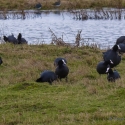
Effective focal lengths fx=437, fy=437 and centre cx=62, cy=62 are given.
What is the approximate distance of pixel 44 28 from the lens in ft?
96.5

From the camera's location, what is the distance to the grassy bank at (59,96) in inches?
285

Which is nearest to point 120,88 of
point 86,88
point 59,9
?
point 86,88

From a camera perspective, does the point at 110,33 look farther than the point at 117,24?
No

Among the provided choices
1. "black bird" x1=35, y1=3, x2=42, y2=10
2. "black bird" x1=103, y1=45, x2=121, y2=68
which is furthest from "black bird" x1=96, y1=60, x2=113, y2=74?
"black bird" x1=35, y1=3, x2=42, y2=10

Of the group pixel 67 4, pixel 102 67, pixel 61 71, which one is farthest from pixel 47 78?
pixel 67 4

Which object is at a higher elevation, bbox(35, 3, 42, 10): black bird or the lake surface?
bbox(35, 3, 42, 10): black bird

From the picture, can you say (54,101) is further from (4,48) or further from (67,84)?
(4,48)

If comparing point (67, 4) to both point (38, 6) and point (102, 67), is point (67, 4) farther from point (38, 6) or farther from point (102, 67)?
point (102, 67)

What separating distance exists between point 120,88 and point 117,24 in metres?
21.8

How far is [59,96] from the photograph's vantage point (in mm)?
9031

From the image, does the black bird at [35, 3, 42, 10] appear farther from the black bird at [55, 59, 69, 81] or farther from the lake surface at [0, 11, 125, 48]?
the black bird at [55, 59, 69, 81]

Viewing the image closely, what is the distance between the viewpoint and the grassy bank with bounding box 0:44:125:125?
7.23 metres

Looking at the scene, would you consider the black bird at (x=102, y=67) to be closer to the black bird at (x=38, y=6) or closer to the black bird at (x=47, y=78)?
the black bird at (x=47, y=78)

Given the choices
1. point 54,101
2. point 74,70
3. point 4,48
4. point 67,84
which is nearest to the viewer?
point 54,101
